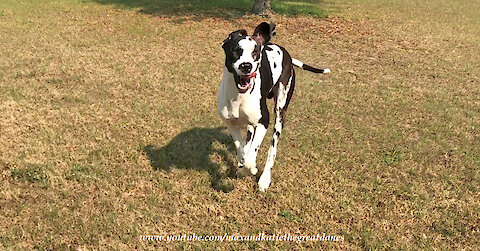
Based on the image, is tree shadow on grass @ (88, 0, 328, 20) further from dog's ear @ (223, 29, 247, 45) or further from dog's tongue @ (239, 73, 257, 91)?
dog's tongue @ (239, 73, 257, 91)

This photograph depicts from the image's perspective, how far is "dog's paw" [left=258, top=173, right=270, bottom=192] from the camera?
501cm

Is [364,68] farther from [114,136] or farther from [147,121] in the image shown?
[114,136]

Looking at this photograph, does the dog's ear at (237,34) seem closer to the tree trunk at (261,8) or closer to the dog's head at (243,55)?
the dog's head at (243,55)

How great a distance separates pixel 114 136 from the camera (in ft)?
20.8

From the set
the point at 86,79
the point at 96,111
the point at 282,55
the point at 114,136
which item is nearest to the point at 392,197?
the point at 282,55

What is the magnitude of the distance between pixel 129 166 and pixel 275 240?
2619mm

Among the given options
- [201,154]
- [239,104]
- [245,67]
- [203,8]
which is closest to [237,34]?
[245,67]

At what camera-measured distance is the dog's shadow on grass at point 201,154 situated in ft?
17.6

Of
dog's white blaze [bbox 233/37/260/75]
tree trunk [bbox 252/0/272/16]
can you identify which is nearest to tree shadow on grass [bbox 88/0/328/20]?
tree trunk [bbox 252/0/272/16]

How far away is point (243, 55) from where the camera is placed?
3775 millimetres

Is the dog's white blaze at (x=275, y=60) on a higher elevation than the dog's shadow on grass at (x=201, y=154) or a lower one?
higher

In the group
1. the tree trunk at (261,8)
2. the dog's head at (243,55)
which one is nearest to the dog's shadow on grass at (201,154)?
the dog's head at (243,55)

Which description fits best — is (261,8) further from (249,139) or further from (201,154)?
(249,139)

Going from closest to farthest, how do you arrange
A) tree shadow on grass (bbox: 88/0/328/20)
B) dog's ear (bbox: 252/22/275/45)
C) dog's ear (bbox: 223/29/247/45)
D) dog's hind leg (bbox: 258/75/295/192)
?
1. dog's ear (bbox: 223/29/247/45)
2. dog's ear (bbox: 252/22/275/45)
3. dog's hind leg (bbox: 258/75/295/192)
4. tree shadow on grass (bbox: 88/0/328/20)
